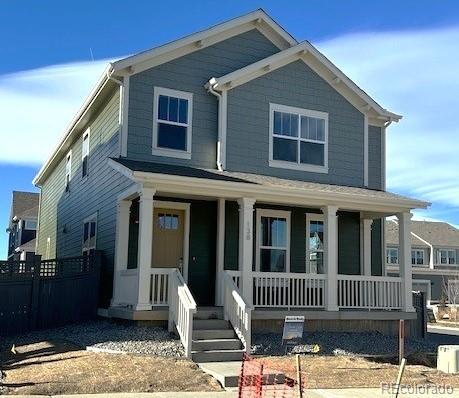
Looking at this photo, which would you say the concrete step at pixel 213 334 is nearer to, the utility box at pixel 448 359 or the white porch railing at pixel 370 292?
the white porch railing at pixel 370 292

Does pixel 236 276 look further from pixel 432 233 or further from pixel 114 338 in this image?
pixel 432 233

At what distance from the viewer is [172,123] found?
49.9 ft

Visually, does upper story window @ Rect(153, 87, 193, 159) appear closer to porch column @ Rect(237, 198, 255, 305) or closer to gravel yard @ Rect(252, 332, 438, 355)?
porch column @ Rect(237, 198, 255, 305)

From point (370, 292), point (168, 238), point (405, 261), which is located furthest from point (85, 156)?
point (405, 261)

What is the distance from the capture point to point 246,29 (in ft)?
55.1

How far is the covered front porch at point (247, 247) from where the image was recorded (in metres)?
12.7

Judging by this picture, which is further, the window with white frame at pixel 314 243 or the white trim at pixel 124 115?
the window with white frame at pixel 314 243

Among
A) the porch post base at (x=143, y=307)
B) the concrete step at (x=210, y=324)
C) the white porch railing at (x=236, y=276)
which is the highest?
the white porch railing at (x=236, y=276)

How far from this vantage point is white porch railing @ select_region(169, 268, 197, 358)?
11164 millimetres

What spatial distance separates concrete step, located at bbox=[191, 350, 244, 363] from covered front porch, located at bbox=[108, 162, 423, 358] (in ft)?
1.68

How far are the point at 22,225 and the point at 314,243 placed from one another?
995 inches

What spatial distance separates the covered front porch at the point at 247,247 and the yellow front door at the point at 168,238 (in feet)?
0.08

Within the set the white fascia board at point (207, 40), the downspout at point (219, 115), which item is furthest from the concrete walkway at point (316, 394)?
the white fascia board at point (207, 40)

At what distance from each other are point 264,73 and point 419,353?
8073 millimetres
